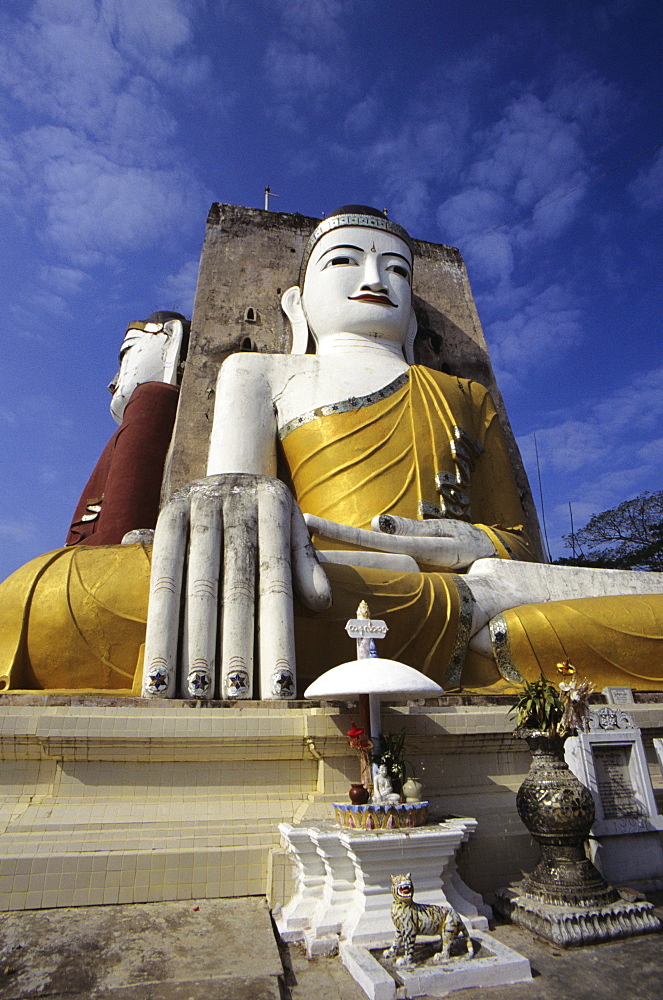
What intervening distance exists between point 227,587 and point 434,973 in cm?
249

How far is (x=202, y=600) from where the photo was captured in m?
4.14

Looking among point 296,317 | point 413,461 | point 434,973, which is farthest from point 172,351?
point 434,973

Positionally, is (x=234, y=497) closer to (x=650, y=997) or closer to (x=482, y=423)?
(x=650, y=997)

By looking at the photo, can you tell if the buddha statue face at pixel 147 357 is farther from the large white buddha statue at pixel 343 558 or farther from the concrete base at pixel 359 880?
the concrete base at pixel 359 880

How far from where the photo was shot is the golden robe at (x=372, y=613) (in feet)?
14.4

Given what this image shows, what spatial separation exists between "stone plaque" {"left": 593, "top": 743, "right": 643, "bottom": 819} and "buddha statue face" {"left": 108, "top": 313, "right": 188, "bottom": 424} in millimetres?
7308

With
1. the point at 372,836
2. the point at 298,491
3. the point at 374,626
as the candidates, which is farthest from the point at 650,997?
the point at 298,491

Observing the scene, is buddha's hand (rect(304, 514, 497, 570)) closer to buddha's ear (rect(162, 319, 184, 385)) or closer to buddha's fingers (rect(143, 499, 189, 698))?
buddha's fingers (rect(143, 499, 189, 698))

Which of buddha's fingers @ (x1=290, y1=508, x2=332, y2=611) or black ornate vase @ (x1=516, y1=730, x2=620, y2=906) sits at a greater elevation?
buddha's fingers @ (x1=290, y1=508, x2=332, y2=611)

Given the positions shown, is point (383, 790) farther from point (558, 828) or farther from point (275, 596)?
point (275, 596)

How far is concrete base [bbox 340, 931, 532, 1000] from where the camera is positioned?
215 centimetres

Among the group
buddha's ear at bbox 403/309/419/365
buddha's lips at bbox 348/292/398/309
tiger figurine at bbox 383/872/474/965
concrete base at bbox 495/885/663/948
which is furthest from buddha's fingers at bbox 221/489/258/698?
buddha's ear at bbox 403/309/419/365

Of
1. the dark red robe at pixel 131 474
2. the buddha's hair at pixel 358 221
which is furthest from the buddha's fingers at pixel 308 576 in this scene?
the buddha's hair at pixel 358 221

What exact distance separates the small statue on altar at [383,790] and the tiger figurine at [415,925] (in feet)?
1.67
